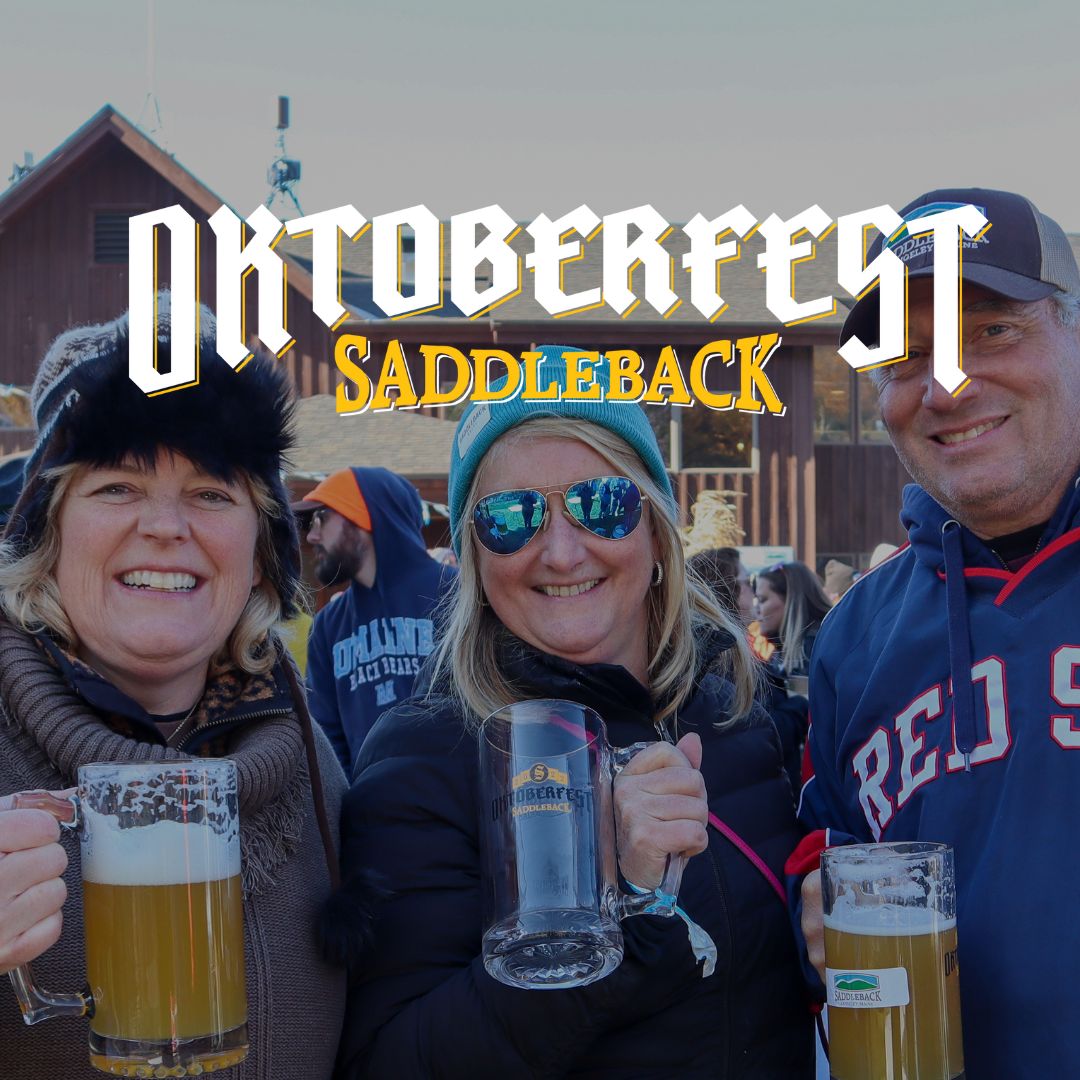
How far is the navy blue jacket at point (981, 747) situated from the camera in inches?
80.2

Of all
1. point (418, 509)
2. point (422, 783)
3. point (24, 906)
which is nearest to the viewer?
point (24, 906)

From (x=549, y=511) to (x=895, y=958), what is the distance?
0.99m

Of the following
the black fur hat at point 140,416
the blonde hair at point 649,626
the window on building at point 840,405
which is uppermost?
the window on building at point 840,405

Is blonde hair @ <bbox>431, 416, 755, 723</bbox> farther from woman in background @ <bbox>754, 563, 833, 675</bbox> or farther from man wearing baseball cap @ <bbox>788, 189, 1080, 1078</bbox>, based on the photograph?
woman in background @ <bbox>754, 563, 833, 675</bbox>

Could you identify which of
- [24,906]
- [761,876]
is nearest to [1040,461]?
[761,876]

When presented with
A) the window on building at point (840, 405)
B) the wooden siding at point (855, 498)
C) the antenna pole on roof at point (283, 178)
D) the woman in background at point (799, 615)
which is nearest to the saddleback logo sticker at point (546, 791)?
the woman in background at point (799, 615)

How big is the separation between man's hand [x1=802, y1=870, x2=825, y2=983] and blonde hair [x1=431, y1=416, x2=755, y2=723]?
18.3 inches

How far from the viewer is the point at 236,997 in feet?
5.27

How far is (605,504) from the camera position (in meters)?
2.35

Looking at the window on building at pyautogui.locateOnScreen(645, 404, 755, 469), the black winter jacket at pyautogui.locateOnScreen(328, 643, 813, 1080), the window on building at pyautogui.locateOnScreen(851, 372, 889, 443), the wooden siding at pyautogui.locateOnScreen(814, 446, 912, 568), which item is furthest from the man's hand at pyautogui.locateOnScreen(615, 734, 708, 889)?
the window on building at pyautogui.locateOnScreen(851, 372, 889, 443)

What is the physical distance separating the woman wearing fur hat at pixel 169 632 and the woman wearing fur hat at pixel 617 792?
109 mm

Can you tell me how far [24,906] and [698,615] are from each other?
1.49 m

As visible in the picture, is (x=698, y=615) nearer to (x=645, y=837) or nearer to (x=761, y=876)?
(x=761, y=876)

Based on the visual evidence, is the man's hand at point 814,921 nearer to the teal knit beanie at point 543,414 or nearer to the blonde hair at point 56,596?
the teal knit beanie at point 543,414
